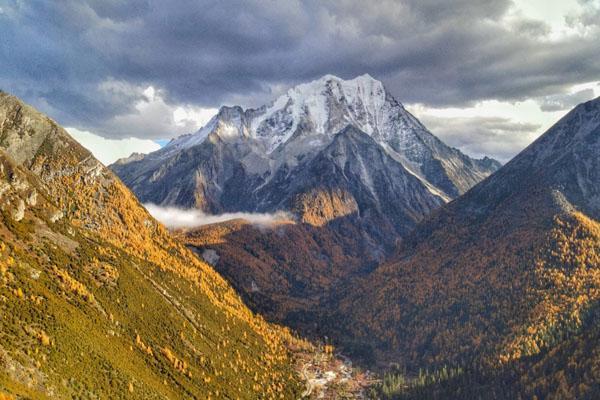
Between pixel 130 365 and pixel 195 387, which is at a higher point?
pixel 130 365

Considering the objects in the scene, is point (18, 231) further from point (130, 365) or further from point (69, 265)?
point (130, 365)

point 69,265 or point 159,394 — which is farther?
point 69,265

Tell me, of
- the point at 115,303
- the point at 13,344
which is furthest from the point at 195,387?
the point at 13,344

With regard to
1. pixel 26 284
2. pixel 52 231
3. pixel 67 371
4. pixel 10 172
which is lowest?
pixel 67 371

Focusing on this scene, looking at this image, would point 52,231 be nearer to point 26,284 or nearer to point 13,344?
point 26,284

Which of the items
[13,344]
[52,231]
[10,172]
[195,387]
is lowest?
[195,387]

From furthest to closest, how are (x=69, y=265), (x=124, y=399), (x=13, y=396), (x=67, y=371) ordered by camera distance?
1. (x=69, y=265)
2. (x=124, y=399)
3. (x=67, y=371)
4. (x=13, y=396)

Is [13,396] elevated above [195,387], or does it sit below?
above

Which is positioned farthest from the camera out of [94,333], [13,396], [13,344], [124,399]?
[94,333]

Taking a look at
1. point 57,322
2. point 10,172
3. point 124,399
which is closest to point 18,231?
point 10,172
